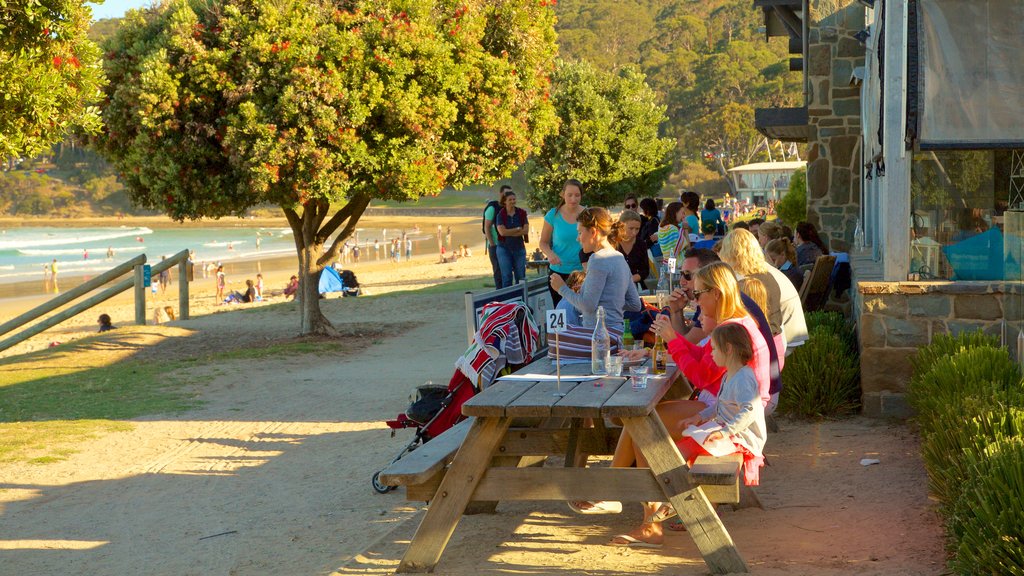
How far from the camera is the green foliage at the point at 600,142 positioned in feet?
109

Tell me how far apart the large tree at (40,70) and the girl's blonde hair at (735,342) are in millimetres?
5863

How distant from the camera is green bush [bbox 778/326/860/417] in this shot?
301 inches

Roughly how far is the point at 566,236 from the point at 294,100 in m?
4.51

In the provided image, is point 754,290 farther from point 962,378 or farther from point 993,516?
point 993,516

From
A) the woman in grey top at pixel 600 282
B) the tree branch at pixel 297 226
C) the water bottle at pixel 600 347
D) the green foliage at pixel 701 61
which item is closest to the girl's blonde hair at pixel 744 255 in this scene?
the woman in grey top at pixel 600 282

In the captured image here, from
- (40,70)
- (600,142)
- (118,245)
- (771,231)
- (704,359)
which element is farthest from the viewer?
(118,245)

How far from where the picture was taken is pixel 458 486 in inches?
191

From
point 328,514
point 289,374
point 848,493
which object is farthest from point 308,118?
point 848,493

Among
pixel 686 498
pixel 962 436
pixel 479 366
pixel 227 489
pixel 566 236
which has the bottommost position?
pixel 227 489

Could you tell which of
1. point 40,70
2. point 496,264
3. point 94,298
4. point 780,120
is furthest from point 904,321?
point 94,298

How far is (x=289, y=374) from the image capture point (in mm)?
12367

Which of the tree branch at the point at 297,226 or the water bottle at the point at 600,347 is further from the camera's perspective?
the tree branch at the point at 297,226

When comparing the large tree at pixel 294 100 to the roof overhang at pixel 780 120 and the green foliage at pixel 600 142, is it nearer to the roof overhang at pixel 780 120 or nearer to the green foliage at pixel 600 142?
the roof overhang at pixel 780 120

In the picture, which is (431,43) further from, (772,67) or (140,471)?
(772,67)
